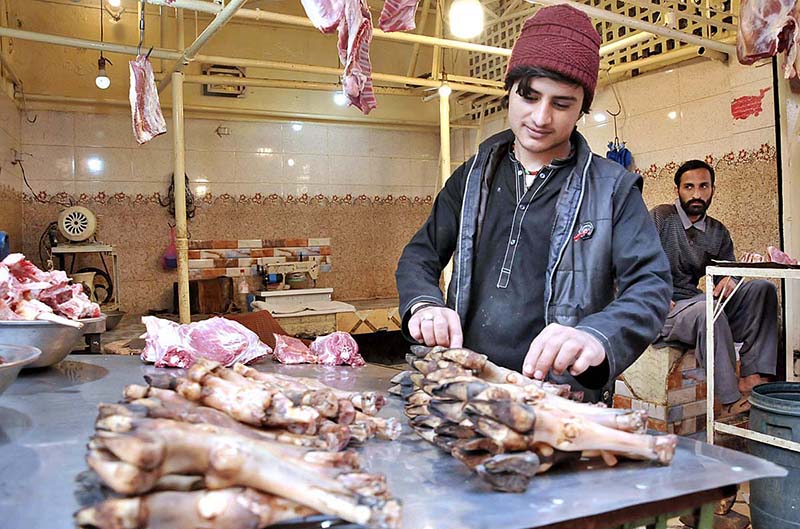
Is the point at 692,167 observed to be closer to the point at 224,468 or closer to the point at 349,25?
the point at 349,25

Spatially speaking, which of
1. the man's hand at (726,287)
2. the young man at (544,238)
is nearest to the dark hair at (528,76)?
the young man at (544,238)

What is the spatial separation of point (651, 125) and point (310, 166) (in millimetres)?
4041

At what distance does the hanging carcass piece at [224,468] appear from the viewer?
0.90 meters

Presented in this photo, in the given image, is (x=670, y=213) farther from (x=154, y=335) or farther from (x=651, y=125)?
(x=154, y=335)

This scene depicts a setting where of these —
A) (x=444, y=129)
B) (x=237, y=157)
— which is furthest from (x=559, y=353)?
(x=237, y=157)

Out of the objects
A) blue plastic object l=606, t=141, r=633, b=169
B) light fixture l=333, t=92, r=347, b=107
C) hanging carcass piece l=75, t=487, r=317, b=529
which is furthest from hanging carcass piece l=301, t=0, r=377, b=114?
light fixture l=333, t=92, r=347, b=107

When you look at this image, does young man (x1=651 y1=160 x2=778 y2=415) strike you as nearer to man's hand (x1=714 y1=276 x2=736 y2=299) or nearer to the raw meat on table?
man's hand (x1=714 y1=276 x2=736 y2=299)

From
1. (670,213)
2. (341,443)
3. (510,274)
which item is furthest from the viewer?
(670,213)

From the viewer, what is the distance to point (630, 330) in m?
1.74

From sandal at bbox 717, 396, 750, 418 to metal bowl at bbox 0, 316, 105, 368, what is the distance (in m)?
4.59

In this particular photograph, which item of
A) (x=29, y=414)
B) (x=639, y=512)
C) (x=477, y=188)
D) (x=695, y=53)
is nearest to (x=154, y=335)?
(x=29, y=414)

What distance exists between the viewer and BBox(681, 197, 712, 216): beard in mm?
5461

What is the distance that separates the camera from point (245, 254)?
24.7 feet

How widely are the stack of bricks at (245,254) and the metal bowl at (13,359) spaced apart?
5.41 meters
